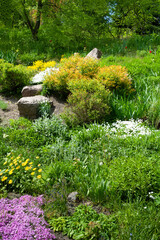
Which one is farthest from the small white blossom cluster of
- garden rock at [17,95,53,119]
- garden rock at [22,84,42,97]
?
garden rock at [22,84,42,97]

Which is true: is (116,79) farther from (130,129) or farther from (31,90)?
(31,90)

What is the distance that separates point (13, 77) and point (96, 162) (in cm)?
524

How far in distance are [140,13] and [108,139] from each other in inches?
508

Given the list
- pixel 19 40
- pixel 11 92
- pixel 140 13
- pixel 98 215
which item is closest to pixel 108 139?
pixel 98 215

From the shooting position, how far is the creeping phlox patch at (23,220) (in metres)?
2.46

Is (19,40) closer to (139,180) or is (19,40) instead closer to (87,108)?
(87,108)

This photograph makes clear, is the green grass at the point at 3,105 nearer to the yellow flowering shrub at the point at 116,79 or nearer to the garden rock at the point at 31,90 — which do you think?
the garden rock at the point at 31,90

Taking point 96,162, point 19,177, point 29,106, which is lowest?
point 19,177

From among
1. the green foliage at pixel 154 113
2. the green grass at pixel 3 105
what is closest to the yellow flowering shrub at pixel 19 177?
the green foliage at pixel 154 113

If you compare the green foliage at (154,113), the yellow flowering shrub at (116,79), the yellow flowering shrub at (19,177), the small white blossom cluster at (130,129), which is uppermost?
the yellow flowering shrub at (116,79)

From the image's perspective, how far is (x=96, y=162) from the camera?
3.67 meters

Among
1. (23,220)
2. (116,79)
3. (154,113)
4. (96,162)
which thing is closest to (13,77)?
(116,79)

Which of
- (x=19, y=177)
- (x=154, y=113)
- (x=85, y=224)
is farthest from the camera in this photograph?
(x=154, y=113)

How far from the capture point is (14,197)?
3283 mm
